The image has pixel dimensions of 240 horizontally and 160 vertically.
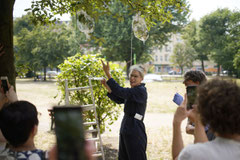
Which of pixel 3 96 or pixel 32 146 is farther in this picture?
pixel 3 96

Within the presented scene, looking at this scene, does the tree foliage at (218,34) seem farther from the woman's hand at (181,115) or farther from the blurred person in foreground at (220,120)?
the blurred person in foreground at (220,120)

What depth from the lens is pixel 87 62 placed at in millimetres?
6062

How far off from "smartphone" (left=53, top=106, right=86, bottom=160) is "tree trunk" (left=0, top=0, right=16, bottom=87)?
9.30ft

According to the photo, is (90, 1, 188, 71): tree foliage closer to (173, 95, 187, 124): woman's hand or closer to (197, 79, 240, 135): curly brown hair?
(173, 95, 187, 124): woman's hand

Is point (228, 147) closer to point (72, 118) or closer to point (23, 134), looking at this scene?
point (72, 118)

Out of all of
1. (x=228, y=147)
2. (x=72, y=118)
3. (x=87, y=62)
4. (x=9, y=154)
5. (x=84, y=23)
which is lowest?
(x=9, y=154)

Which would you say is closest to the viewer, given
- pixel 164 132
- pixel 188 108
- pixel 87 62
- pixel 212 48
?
pixel 188 108

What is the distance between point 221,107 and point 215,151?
9.2 inches

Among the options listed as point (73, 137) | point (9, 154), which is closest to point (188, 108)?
Result: point (73, 137)

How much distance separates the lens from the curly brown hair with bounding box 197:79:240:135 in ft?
4.05

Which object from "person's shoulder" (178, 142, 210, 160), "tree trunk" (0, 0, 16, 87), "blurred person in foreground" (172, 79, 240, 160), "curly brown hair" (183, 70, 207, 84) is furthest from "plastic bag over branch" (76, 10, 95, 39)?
"person's shoulder" (178, 142, 210, 160)

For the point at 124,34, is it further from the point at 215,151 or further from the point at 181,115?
the point at 215,151

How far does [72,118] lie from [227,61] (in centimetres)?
4529

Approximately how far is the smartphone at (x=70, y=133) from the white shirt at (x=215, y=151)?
0.68 metres
